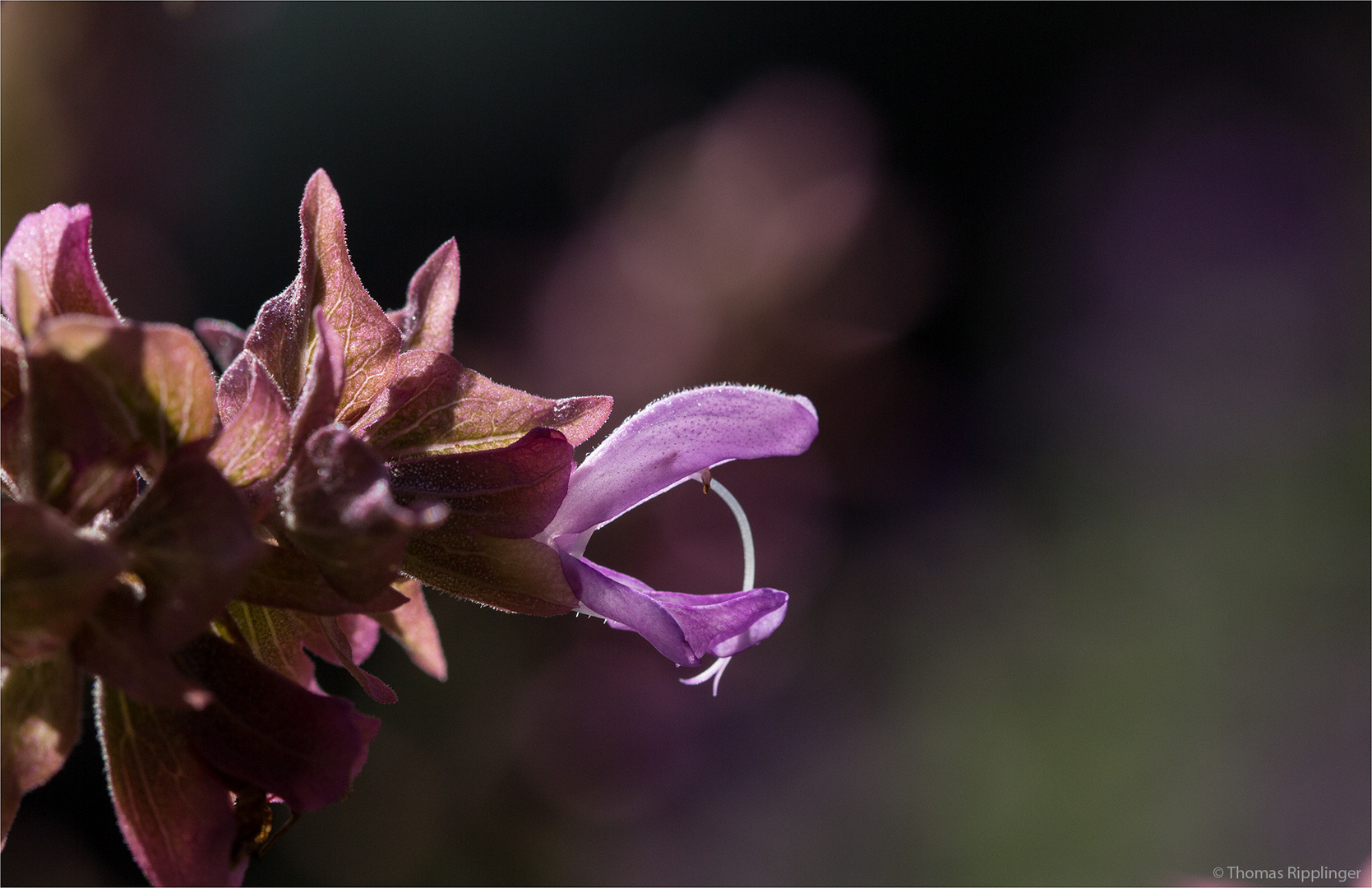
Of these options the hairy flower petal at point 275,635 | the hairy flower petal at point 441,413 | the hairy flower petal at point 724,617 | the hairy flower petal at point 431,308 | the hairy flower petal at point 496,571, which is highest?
the hairy flower petal at point 431,308

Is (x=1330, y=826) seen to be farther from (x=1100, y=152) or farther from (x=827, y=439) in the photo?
(x=1100, y=152)

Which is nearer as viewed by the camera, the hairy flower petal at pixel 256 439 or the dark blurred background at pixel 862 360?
the hairy flower petal at pixel 256 439

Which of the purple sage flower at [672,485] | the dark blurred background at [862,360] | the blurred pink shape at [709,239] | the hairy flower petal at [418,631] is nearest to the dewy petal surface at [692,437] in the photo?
the purple sage flower at [672,485]

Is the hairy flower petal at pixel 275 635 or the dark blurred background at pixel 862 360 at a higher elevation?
the hairy flower petal at pixel 275 635

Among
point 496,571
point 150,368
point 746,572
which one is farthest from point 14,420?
point 746,572

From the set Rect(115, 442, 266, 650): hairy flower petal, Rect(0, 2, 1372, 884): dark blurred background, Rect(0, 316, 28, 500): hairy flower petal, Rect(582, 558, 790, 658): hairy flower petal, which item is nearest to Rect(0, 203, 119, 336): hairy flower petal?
Rect(0, 316, 28, 500): hairy flower petal

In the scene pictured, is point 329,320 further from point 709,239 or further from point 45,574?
point 709,239

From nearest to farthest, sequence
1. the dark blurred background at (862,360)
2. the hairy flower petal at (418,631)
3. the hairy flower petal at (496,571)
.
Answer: the hairy flower petal at (496,571)
the hairy flower petal at (418,631)
the dark blurred background at (862,360)

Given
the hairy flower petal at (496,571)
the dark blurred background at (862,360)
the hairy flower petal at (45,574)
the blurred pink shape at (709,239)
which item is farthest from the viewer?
the blurred pink shape at (709,239)

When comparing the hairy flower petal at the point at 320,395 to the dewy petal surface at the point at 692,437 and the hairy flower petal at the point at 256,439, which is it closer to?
the hairy flower petal at the point at 256,439
